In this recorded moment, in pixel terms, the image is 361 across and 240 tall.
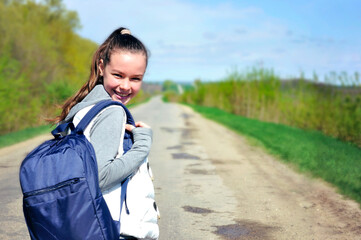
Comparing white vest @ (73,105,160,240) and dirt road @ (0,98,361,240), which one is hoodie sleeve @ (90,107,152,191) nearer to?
white vest @ (73,105,160,240)

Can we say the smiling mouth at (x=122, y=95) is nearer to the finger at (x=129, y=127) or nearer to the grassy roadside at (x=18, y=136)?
the finger at (x=129, y=127)

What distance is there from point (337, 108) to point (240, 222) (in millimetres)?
9307

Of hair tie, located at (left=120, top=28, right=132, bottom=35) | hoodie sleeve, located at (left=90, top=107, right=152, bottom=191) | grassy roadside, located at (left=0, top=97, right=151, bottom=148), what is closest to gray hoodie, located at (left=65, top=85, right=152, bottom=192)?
hoodie sleeve, located at (left=90, top=107, right=152, bottom=191)

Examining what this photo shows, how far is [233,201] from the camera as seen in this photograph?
6609 millimetres

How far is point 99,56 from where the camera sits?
7.82 feet

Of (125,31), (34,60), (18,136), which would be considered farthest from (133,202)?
(34,60)

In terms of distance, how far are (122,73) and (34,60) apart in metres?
22.6

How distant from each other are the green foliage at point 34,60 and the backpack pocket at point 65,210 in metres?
8.61

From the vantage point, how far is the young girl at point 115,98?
6.56ft

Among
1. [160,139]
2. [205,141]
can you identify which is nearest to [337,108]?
[205,141]

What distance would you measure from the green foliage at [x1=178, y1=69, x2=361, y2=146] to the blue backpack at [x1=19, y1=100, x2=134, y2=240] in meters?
11.1

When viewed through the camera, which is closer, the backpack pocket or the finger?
the backpack pocket

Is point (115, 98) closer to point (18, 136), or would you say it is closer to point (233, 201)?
point (233, 201)

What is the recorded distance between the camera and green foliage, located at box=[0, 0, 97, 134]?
671 inches
